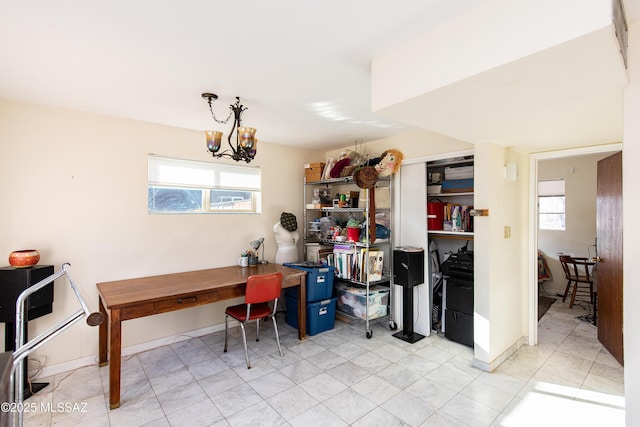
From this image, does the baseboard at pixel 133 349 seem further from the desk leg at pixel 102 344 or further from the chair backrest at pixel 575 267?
the chair backrest at pixel 575 267

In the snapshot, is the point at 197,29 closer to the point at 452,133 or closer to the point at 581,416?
the point at 452,133

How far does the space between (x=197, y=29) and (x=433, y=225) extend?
113 inches

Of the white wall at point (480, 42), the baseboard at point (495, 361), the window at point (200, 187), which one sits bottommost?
the baseboard at point (495, 361)

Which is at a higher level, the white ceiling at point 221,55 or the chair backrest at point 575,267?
the white ceiling at point 221,55

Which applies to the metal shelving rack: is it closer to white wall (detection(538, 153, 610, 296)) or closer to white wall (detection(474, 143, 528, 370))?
white wall (detection(474, 143, 528, 370))

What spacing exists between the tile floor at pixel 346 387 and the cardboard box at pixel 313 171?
2094 millimetres

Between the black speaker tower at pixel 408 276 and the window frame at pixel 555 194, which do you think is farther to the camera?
the window frame at pixel 555 194

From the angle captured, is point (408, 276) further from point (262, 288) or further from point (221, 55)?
point (221, 55)

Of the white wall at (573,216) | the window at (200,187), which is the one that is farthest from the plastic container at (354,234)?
the white wall at (573,216)

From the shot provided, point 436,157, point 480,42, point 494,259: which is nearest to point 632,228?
point 480,42

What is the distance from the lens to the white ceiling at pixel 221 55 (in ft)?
4.55

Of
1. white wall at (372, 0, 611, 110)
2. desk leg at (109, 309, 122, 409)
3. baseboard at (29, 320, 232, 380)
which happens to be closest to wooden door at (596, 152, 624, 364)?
white wall at (372, 0, 611, 110)

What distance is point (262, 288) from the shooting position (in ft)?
9.09

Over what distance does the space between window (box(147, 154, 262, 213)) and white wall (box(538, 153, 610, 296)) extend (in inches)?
196
